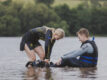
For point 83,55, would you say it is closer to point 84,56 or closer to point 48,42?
point 84,56

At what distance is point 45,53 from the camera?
1284 centimetres

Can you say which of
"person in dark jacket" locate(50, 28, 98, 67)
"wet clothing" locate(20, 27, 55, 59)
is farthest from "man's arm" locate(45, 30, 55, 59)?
"person in dark jacket" locate(50, 28, 98, 67)

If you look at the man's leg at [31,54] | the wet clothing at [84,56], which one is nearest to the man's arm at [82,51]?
the wet clothing at [84,56]

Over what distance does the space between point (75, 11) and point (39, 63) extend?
9515cm

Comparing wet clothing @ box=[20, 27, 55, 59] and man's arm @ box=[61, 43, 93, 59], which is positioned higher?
wet clothing @ box=[20, 27, 55, 59]

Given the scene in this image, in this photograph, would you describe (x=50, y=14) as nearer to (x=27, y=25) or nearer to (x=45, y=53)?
(x=27, y=25)

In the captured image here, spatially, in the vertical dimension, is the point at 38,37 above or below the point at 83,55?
above

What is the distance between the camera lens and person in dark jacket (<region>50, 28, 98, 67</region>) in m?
12.2

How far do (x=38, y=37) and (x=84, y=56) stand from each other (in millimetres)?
1860

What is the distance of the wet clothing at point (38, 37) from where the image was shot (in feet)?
41.8

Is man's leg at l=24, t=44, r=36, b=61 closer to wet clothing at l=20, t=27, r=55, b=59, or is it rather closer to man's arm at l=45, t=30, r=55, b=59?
wet clothing at l=20, t=27, r=55, b=59

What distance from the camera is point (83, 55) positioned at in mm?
12438

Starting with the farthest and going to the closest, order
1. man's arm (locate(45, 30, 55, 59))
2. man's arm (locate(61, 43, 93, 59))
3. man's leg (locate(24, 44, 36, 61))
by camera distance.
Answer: man's leg (locate(24, 44, 36, 61)) < man's arm (locate(45, 30, 55, 59)) < man's arm (locate(61, 43, 93, 59))

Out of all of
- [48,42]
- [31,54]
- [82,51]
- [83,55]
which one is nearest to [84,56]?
[83,55]
